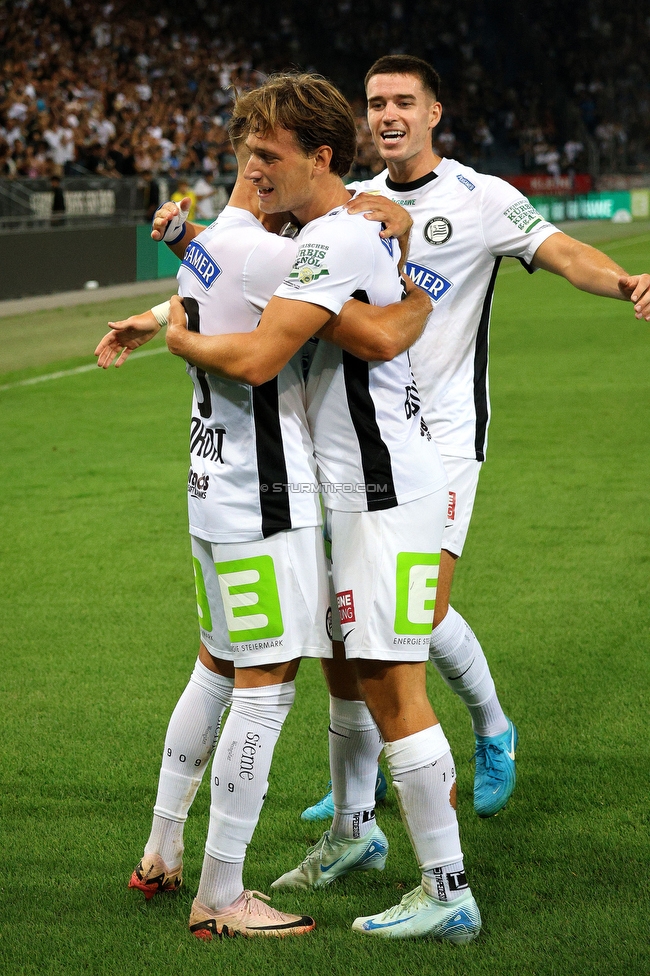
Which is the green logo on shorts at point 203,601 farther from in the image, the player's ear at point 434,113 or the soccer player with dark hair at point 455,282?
the player's ear at point 434,113

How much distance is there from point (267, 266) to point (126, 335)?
0.62 m

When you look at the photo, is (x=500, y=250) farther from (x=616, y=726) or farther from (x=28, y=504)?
(x=28, y=504)

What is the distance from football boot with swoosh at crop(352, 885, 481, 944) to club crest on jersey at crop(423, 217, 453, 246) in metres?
1.96

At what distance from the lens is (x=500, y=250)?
370cm

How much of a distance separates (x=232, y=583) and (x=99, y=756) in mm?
1475

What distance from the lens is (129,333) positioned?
307 cm

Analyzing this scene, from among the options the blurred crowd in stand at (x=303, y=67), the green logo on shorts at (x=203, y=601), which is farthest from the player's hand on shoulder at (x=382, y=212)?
the blurred crowd in stand at (x=303, y=67)

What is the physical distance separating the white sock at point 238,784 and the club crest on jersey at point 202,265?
37.5 inches

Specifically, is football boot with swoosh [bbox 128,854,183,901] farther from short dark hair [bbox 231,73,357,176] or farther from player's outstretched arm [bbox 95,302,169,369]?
short dark hair [bbox 231,73,357,176]

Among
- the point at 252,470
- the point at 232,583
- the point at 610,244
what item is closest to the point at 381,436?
the point at 252,470

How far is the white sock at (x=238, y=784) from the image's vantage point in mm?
2744

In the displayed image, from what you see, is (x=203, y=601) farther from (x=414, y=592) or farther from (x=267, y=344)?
(x=267, y=344)

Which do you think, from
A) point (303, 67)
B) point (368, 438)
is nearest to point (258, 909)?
point (368, 438)

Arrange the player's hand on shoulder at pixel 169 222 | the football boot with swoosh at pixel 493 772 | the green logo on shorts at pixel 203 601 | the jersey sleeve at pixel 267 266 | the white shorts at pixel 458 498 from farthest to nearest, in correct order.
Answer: the white shorts at pixel 458 498 < the football boot with swoosh at pixel 493 772 < the player's hand on shoulder at pixel 169 222 < the green logo on shorts at pixel 203 601 < the jersey sleeve at pixel 267 266
